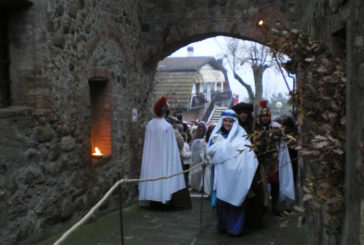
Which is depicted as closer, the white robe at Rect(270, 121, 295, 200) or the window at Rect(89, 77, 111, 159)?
the white robe at Rect(270, 121, 295, 200)

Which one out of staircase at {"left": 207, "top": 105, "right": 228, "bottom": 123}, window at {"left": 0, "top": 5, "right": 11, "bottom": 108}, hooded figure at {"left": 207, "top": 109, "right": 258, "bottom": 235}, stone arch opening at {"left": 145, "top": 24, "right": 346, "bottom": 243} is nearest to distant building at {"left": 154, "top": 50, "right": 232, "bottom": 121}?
staircase at {"left": 207, "top": 105, "right": 228, "bottom": 123}

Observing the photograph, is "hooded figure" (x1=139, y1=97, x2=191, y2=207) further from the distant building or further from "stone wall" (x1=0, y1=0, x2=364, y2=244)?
the distant building

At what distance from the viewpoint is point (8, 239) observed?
13.9 ft

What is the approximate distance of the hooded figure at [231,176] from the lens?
5.27 meters

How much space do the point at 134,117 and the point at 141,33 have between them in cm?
168

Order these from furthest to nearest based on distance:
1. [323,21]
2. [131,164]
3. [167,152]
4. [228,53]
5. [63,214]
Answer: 1. [228,53]
2. [131,164]
3. [167,152]
4. [63,214]
5. [323,21]

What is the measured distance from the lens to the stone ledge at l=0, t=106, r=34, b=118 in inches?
166

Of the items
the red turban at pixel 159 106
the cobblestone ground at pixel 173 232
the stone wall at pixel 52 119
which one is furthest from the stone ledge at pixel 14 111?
the red turban at pixel 159 106

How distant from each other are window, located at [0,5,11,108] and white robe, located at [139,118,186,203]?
2744mm

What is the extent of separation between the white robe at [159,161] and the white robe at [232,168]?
151cm

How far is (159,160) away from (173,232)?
67.0 inches

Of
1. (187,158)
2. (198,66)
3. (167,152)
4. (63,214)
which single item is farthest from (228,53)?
(63,214)

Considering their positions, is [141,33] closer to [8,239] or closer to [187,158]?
[187,158]

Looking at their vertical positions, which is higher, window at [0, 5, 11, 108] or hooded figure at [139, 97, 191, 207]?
window at [0, 5, 11, 108]
